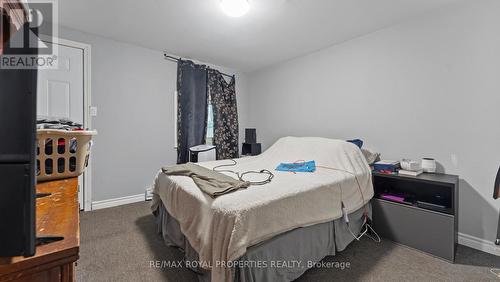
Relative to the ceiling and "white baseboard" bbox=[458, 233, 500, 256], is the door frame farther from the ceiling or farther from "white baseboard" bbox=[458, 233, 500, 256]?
"white baseboard" bbox=[458, 233, 500, 256]

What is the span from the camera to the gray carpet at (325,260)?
1510mm

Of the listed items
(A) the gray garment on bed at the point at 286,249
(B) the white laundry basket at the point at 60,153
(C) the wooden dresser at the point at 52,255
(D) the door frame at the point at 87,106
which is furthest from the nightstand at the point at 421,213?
(D) the door frame at the point at 87,106

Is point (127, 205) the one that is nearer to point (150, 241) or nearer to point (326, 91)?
point (150, 241)

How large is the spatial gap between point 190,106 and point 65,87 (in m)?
1.57

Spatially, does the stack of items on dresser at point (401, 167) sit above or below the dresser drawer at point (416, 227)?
above

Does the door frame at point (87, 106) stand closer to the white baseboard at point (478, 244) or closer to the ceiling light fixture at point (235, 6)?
the ceiling light fixture at point (235, 6)

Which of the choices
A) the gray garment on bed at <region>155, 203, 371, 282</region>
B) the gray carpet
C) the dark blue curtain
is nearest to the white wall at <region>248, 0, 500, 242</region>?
the gray carpet

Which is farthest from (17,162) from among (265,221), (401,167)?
(401,167)

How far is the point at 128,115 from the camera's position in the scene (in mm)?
2986

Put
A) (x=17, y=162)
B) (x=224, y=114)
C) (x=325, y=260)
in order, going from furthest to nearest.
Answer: (x=224, y=114) < (x=325, y=260) < (x=17, y=162)

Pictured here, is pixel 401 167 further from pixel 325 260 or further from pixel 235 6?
pixel 235 6

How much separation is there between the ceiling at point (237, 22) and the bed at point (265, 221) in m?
1.57

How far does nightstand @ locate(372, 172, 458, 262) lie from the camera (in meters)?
1.73

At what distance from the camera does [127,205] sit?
2902mm
